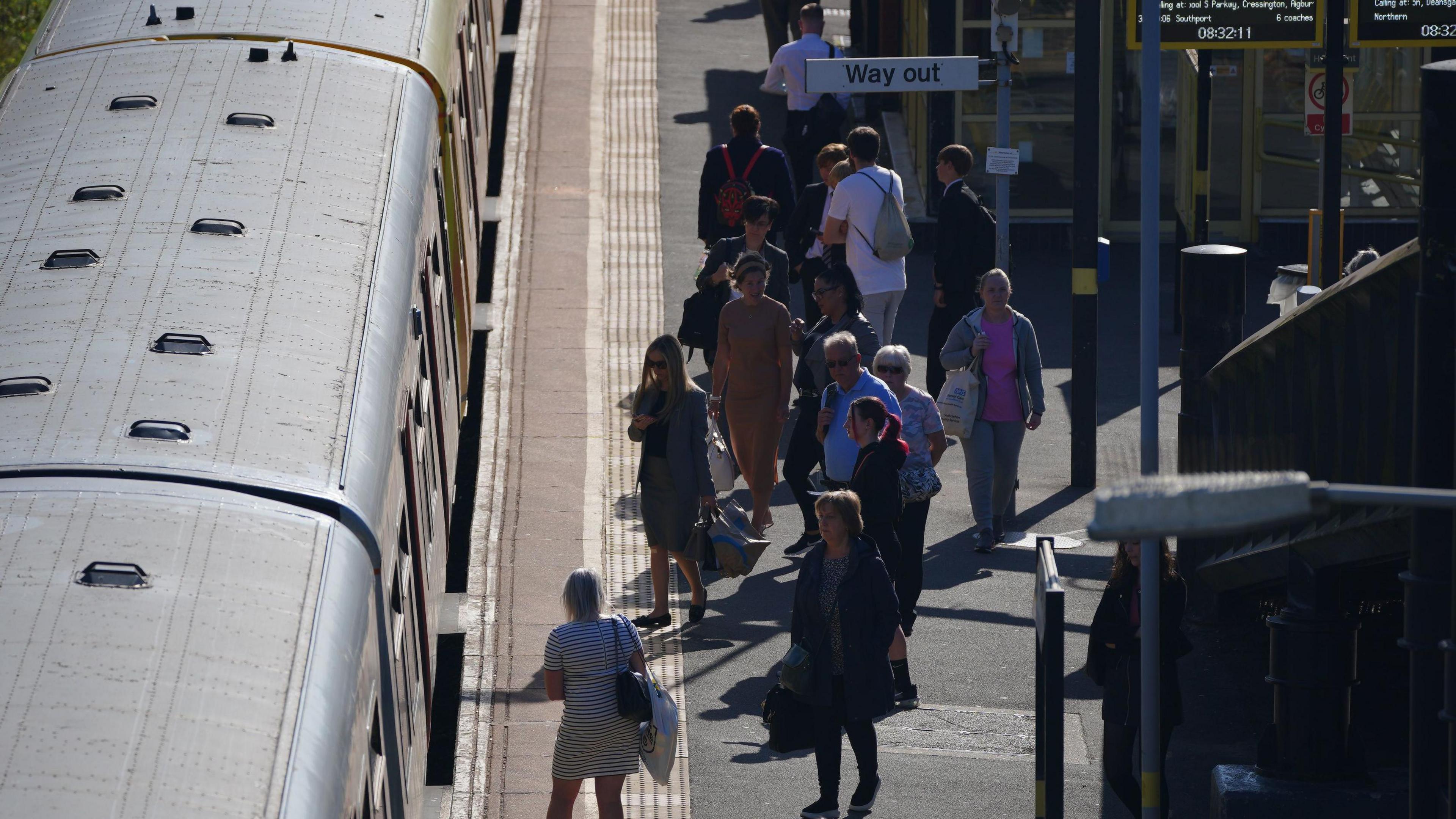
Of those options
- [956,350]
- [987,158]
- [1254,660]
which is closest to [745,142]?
[987,158]

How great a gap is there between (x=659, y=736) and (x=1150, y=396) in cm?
252

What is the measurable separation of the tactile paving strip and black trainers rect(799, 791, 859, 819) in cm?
→ 50

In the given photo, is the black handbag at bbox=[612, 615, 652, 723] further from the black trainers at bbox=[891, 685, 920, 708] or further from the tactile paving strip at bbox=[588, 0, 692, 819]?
the black trainers at bbox=[891, 685, 920, 708]

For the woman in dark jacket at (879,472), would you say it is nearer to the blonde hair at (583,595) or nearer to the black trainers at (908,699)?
the black trainers at (908,699)

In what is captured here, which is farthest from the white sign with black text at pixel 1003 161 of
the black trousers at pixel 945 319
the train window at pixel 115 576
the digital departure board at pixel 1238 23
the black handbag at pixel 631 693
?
the train window at pixel 115 576

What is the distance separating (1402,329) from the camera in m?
6.82

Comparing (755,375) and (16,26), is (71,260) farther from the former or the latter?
(16,26)

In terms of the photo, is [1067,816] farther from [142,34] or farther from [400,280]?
[142,34]

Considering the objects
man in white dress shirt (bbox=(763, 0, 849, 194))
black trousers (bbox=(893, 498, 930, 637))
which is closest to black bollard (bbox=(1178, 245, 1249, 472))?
black trousers (bbox=(893, 498, 930, 637))

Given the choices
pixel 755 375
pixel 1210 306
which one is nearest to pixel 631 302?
pixel 755 375

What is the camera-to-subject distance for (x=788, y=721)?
7926 millimetres

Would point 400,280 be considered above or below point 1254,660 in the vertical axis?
above

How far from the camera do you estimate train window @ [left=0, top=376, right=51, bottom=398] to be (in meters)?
5.30

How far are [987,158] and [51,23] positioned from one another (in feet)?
18.0
